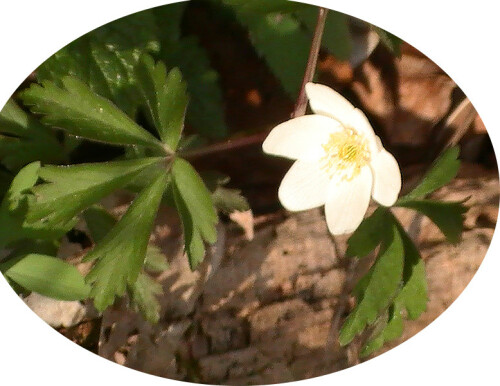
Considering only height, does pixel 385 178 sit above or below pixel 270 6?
below

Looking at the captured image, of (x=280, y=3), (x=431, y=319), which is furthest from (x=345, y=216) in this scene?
(x=280, y=3)

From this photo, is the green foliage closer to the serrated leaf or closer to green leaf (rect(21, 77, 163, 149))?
green leaf (rect(21, 77, 163, 149))

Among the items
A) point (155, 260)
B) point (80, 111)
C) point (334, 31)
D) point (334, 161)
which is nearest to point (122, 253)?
point (155, 260)

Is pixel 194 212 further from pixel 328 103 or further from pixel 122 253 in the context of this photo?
pixel 328 103

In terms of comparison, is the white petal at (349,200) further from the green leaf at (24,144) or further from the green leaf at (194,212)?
the green leaf at (24,144)

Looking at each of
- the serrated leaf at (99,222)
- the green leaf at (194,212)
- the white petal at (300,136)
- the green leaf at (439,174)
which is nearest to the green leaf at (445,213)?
the green leaf at (439,174)

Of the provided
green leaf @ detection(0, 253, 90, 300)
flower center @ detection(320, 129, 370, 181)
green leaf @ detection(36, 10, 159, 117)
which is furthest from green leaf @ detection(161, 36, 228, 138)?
green leaf @ detection(0, 253, 90, 300)
